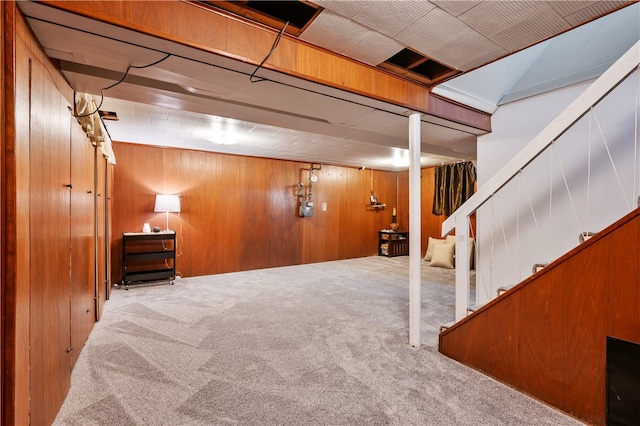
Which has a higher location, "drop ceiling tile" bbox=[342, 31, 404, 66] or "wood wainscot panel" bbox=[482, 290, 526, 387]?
"drop ceiling tile" bbox=[342, 31, 404, 66]

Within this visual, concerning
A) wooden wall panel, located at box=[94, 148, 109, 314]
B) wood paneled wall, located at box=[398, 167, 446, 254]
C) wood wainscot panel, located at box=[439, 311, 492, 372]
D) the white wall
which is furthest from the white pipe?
wood paneled wall, located at box=[398, 167, 446, 254]

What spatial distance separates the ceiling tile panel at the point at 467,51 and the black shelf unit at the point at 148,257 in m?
4.43

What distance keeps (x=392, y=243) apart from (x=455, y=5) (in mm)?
6361

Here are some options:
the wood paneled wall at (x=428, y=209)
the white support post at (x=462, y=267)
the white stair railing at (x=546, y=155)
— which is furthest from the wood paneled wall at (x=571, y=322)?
the wood paneled wall at (x=428, y=209)

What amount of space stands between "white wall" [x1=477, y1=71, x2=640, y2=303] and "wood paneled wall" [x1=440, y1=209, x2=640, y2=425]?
0.73m

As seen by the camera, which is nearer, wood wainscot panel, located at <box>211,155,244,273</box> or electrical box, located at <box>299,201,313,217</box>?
wood wainscot panel, located at <box>211,155,244,273</box>

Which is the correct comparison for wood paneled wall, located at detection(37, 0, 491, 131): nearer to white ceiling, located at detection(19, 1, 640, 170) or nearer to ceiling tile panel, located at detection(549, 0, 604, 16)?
white ceiling, located at detection(19, 1, 640, 170)

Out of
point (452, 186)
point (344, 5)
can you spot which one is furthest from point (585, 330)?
point (452, 186)

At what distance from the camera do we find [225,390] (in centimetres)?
190

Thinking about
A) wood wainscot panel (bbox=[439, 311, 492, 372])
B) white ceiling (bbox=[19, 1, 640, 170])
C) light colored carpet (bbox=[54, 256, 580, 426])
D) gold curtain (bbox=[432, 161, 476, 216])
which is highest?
white ceiling (bbox=[19, 1, 640, 170])

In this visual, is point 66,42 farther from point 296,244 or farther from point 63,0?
point 296,244

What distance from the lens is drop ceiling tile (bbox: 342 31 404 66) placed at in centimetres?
186

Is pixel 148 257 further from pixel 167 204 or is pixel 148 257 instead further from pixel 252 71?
pixel 252 71

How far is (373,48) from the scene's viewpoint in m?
1.97
